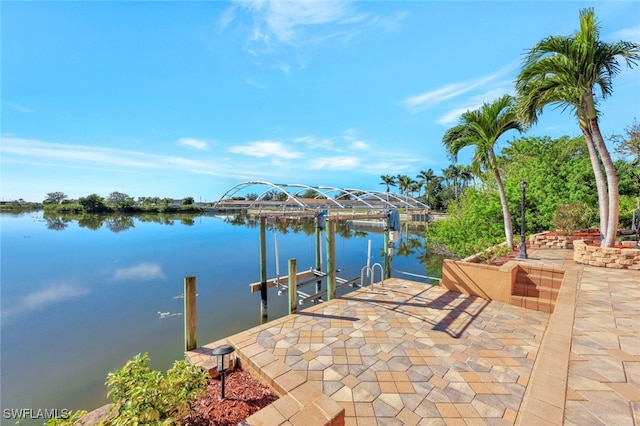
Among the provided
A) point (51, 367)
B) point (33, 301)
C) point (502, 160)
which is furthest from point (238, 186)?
point (502, 160)

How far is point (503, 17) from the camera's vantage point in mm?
5930

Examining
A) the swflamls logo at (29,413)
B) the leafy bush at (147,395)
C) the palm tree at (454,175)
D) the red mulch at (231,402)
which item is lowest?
the swflamls logo at (29,413)

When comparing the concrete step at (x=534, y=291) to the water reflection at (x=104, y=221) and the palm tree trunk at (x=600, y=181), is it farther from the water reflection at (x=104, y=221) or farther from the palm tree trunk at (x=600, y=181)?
the water reflection at (x=104, y=221)

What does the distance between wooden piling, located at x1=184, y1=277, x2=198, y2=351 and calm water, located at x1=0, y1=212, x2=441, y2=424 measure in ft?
6.89

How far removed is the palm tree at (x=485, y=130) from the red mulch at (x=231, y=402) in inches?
335

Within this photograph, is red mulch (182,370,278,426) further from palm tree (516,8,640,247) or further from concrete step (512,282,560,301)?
palm tree (516,8,640,247)

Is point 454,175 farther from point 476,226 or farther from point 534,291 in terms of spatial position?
point 534,291

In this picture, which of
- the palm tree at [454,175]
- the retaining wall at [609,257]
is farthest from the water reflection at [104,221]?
the palm tree at [454,175]

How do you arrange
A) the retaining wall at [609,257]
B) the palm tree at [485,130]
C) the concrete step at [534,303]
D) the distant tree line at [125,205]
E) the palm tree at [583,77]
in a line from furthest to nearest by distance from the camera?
the distant tree line at [125,205], the palm tree at [485,130], the retaining wall at [609,257], the palm tree at [583,77], the concrete step at [534,303]

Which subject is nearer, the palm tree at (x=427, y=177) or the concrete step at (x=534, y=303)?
the concrete step at (x=534, y=303)

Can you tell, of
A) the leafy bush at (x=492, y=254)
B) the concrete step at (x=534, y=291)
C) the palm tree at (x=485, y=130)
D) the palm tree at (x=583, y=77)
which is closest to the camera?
the concrete step at (x=534, y=291)

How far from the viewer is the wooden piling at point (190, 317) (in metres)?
3.94

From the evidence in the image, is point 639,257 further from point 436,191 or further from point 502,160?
point 436,191

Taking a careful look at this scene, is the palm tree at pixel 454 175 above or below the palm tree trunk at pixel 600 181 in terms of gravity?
above
